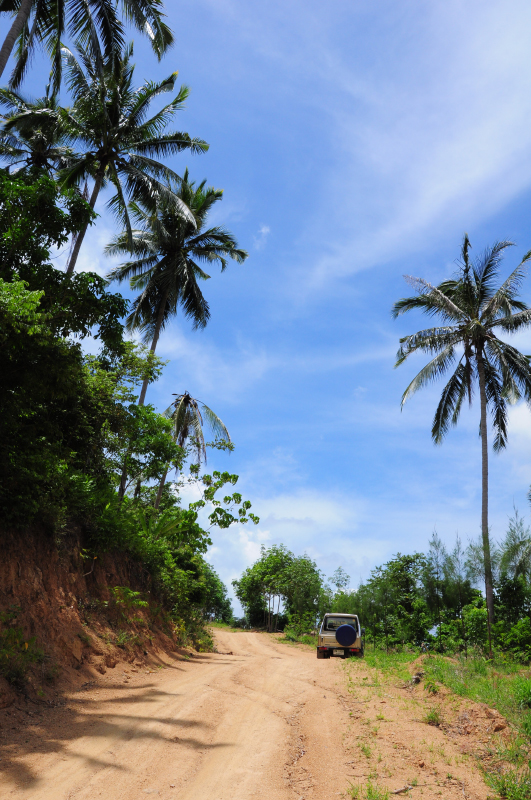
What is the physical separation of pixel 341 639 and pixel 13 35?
61.2 ft

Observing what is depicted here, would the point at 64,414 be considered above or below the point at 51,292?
below

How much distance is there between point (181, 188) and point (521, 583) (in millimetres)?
22154

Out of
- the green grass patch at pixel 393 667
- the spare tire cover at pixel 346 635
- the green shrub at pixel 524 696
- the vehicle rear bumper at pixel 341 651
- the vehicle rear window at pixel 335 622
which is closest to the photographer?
the green shrub at pixel 524 696

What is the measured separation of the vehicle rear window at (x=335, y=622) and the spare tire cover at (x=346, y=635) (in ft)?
4.58

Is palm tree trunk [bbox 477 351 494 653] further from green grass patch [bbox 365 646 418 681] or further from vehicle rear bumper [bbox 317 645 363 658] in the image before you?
green grass patch [bbox 365 646 418 681]

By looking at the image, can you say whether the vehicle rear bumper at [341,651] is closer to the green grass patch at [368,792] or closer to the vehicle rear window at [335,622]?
the vehicle rear window at [335,622]

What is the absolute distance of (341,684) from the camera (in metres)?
10.5

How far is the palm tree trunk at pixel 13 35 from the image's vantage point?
448 inches

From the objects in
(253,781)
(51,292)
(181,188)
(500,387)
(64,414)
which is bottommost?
(253,781)

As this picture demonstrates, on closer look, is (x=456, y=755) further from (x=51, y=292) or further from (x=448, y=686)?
(x=51, y=292)

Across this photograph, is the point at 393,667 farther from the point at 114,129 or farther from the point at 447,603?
the point at 114,129

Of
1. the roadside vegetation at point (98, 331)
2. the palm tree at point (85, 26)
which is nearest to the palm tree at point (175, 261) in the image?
the roadside vegetation at point (98, 331)

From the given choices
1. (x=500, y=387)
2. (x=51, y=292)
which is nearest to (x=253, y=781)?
(x=51, y=292)

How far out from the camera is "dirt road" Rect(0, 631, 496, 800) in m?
4.51
